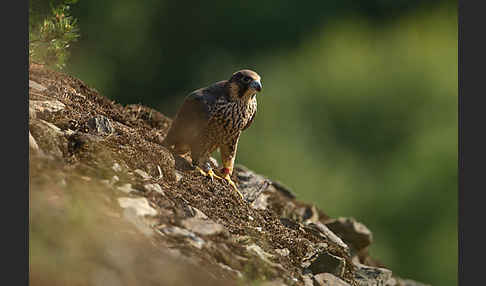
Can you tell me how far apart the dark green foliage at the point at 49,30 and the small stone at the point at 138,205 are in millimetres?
2022

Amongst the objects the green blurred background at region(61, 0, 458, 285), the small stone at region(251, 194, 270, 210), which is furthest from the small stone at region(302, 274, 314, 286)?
the green blurred background at region(61, 0, 458, 285)

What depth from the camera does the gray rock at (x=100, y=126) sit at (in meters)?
5.03

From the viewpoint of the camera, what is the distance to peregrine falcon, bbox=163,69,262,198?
594cm

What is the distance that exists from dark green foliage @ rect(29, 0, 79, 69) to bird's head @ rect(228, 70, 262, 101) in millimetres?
1370

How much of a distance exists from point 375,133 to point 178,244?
47.8 ft

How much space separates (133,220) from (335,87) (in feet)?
50.6

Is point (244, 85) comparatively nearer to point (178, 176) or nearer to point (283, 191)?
point (178, 176)

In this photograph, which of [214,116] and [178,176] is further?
[214,116]

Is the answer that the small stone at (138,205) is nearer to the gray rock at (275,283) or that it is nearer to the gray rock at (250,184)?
the gray rock at (275,283)

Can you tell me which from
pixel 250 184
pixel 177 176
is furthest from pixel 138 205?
pixel 250 184

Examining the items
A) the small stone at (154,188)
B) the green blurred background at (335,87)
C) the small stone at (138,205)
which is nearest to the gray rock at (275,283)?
the small stone at (138,205)

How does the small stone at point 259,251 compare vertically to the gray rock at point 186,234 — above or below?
below

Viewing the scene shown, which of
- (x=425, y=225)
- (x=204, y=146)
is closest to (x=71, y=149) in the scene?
(x=204, y=146)

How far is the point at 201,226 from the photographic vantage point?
4133 millimetres
